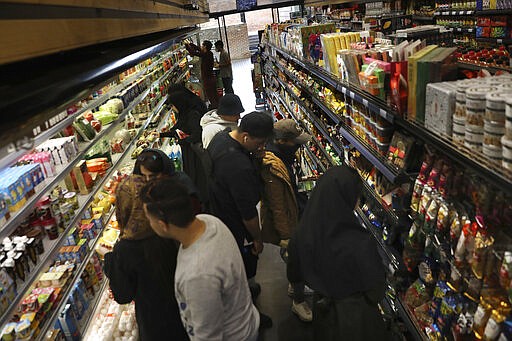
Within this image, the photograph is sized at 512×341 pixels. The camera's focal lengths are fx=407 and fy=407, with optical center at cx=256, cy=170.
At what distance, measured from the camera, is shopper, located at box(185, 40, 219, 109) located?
10.4 meters

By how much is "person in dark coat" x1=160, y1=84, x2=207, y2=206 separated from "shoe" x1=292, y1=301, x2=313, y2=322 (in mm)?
1782

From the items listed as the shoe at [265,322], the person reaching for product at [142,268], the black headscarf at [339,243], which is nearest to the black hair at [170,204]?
the person reaching for product at [142,268]

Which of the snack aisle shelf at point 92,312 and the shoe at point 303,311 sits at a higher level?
the snack aisle shelf at point 92,312

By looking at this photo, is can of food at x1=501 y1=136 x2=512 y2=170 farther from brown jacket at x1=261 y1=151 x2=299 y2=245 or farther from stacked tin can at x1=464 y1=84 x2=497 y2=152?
brown jacket at x1=261 y1=151 x2=299 y2=245

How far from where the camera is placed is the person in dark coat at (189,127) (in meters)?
4.99

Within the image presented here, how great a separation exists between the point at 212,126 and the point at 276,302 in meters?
1.95

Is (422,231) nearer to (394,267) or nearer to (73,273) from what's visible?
(394,267)

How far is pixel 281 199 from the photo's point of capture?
11.5 feet

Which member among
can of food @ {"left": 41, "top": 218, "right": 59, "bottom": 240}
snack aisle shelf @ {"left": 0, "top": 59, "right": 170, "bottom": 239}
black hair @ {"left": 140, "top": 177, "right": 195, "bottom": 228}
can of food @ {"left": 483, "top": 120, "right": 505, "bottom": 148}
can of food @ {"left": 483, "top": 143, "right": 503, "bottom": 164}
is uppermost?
can of food @ {"left": 483, "top": 120, "right": 505, "bottom": 148}

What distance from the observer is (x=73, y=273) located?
9.47ft

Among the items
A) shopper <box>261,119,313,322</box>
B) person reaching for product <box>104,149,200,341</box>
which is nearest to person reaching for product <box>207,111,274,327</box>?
shopper <box>261,119,313,322</box>

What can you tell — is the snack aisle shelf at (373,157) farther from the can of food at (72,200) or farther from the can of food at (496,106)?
the can of food at (72,200)

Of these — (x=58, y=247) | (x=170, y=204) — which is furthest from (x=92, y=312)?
(x=170, y=204)

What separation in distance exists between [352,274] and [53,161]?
2258 millimetres
